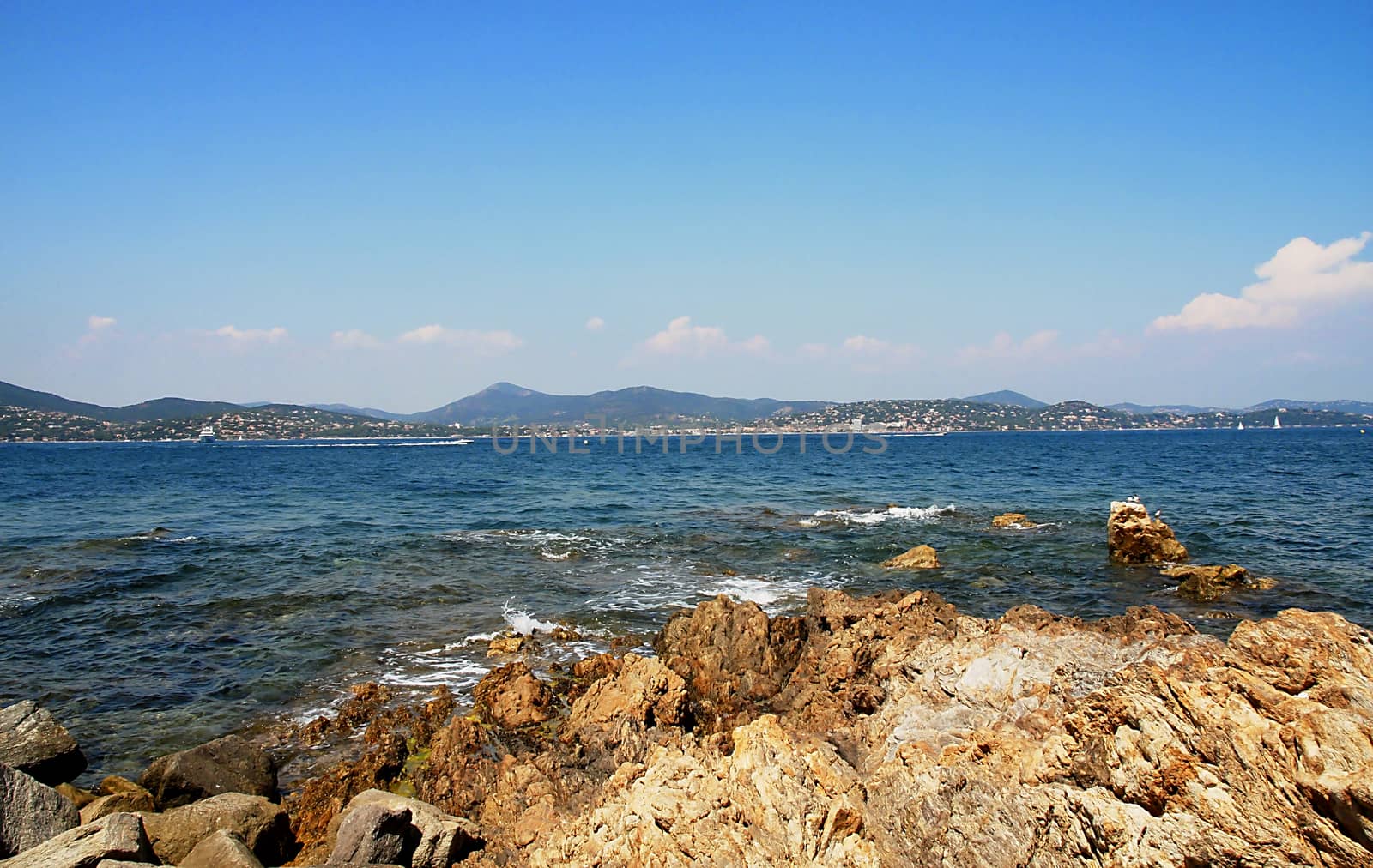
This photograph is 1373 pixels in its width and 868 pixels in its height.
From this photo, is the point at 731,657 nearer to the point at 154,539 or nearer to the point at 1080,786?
Result: the point at 1080,786

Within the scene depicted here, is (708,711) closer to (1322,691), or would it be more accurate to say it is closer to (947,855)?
(947,855)

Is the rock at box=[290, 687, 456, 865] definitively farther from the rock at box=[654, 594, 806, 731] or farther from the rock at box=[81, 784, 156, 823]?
the rock at box=[654, 594, 806, 731]

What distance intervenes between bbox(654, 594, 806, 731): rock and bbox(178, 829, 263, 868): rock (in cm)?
597

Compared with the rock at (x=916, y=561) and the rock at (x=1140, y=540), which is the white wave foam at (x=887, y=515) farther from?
the rock at (x=1140, y=540)

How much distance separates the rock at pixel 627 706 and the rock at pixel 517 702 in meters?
1.01

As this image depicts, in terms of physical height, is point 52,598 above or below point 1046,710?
below

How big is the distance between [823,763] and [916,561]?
18110 millimetres

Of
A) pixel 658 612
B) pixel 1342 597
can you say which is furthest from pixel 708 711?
pixel 1342 597

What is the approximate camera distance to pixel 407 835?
24.3 ft

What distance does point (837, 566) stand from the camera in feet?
79.7

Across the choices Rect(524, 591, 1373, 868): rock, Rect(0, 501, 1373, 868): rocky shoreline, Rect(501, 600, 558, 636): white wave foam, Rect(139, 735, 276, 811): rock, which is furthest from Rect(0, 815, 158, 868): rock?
Rect(501, 600, 558, 636): white wave foam

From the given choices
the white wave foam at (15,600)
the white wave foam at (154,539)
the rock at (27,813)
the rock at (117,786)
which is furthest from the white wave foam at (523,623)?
the white wave foam at (154,539)

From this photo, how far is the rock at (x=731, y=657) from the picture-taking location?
12031 mm

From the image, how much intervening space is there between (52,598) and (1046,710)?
80.4ft
